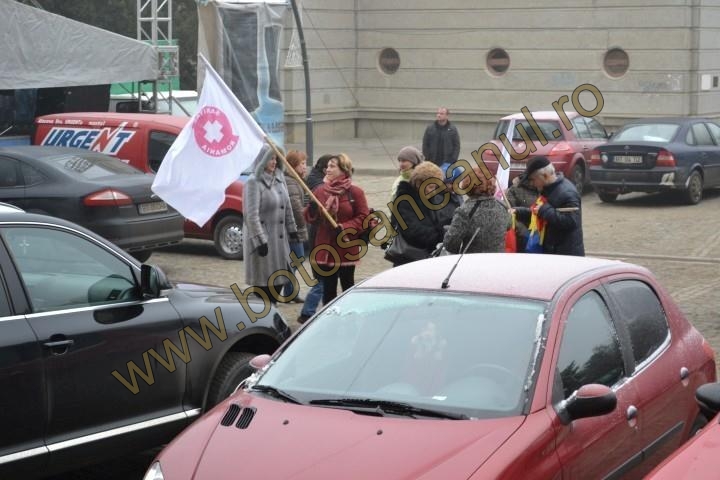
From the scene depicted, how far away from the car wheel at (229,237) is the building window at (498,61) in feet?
64.9

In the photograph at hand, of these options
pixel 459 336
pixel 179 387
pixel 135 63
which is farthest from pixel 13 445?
pixel 135 63

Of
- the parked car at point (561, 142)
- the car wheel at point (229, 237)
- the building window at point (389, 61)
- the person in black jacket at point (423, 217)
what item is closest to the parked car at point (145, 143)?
the car wheel at point (229, 237)

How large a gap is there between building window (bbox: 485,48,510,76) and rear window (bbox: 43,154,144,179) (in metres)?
20.7

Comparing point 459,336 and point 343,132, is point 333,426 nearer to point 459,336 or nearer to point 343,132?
point 459,336

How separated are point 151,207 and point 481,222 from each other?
5839 mm

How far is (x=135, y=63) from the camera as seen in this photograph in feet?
68.6

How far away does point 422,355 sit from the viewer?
201 inches

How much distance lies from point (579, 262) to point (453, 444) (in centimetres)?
165

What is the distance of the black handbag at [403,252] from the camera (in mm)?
9680

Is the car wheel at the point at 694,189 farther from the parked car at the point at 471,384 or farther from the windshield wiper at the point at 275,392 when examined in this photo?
the windshield wiper at the point at 275,392

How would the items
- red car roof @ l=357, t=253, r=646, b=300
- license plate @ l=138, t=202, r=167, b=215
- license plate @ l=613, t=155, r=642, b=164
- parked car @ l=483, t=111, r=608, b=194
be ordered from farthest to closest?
parked car @ l=483, t=111, r=608, b=194 < license plate @ l=613, t=155, r=642, b=164 < license plate @ l=138, t=202, r=167, b=215 < red car roof @ l=357, t=253, r=646, b=300

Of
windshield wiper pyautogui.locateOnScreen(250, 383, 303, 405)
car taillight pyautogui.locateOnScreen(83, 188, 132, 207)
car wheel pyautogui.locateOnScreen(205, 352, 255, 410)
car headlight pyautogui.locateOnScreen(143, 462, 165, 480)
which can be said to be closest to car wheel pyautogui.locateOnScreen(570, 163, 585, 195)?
car taillight pyautogui.locateOnScreen(83, 188, 132, 207)

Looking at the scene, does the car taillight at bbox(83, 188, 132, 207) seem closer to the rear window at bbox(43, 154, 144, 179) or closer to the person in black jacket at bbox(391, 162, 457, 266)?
the rear window at bbox(43, 154, 144, 179)

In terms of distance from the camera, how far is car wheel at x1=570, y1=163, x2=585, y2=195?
70.8ft
